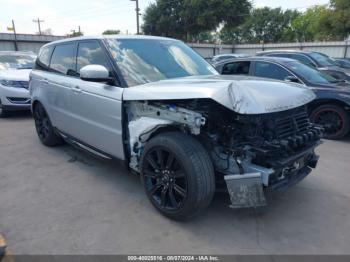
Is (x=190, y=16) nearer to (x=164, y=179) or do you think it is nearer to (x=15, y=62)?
(x=15, y=62)

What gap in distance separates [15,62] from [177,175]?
26.8ft

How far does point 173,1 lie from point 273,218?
40.6 metres

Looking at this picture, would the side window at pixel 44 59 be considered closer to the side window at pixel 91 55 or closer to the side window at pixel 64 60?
the side window at pixel 64 60

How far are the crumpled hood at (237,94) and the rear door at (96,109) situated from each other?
0.97ft

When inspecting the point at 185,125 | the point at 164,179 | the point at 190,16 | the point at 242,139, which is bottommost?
the point at 164,179

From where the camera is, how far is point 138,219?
304 centimetres

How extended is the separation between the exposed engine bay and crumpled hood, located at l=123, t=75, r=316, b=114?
5.1 inches

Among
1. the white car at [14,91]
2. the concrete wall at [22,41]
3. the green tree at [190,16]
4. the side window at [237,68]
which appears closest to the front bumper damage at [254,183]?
the side window at [237,68]

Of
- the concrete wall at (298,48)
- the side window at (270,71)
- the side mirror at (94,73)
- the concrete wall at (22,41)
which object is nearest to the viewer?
the side mirror at (94,73)

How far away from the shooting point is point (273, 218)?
120 inches

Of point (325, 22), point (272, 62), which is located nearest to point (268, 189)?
point (272, 62)

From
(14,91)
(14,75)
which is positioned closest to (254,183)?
(14,91)

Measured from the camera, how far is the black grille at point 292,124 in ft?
9.23

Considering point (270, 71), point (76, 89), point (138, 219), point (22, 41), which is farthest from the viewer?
point (22, 41)
